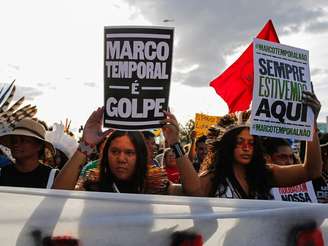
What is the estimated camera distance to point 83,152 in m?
2.74

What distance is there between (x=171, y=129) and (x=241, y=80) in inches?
71.8

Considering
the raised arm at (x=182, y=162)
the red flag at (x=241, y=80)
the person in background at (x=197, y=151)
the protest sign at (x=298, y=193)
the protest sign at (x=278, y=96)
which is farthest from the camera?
the person in background at (x=197, y=151)

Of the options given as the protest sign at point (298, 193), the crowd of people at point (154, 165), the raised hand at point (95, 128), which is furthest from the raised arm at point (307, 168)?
the raised hand at point (95, 128)

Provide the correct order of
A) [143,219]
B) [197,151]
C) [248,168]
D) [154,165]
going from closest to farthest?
[143,219] → [248,168] → [154,165] → [197,151]

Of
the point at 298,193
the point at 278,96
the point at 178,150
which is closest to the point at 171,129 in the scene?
the point at 178,150

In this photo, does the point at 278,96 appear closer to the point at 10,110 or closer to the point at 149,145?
the point at 149,145

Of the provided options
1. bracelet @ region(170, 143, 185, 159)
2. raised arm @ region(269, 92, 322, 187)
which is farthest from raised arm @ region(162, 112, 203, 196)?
raised arm @ region(269, 92, 322, 187)

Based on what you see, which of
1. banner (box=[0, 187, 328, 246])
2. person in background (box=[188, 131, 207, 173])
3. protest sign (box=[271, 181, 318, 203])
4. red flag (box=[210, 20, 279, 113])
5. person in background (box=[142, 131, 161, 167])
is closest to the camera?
banner (box=[0, 187, 328, 246])

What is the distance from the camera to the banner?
2188mm

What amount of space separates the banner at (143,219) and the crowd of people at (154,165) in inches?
17.0

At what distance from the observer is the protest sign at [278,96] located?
310 centimetres

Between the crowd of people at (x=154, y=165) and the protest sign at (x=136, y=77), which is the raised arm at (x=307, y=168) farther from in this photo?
the protest sign at (x=136, y=77)

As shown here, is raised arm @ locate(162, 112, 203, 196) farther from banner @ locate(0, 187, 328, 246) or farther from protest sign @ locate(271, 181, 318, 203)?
protest sign @ locate(271, 181, 318, 203)

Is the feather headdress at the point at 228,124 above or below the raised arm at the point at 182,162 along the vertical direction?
above
